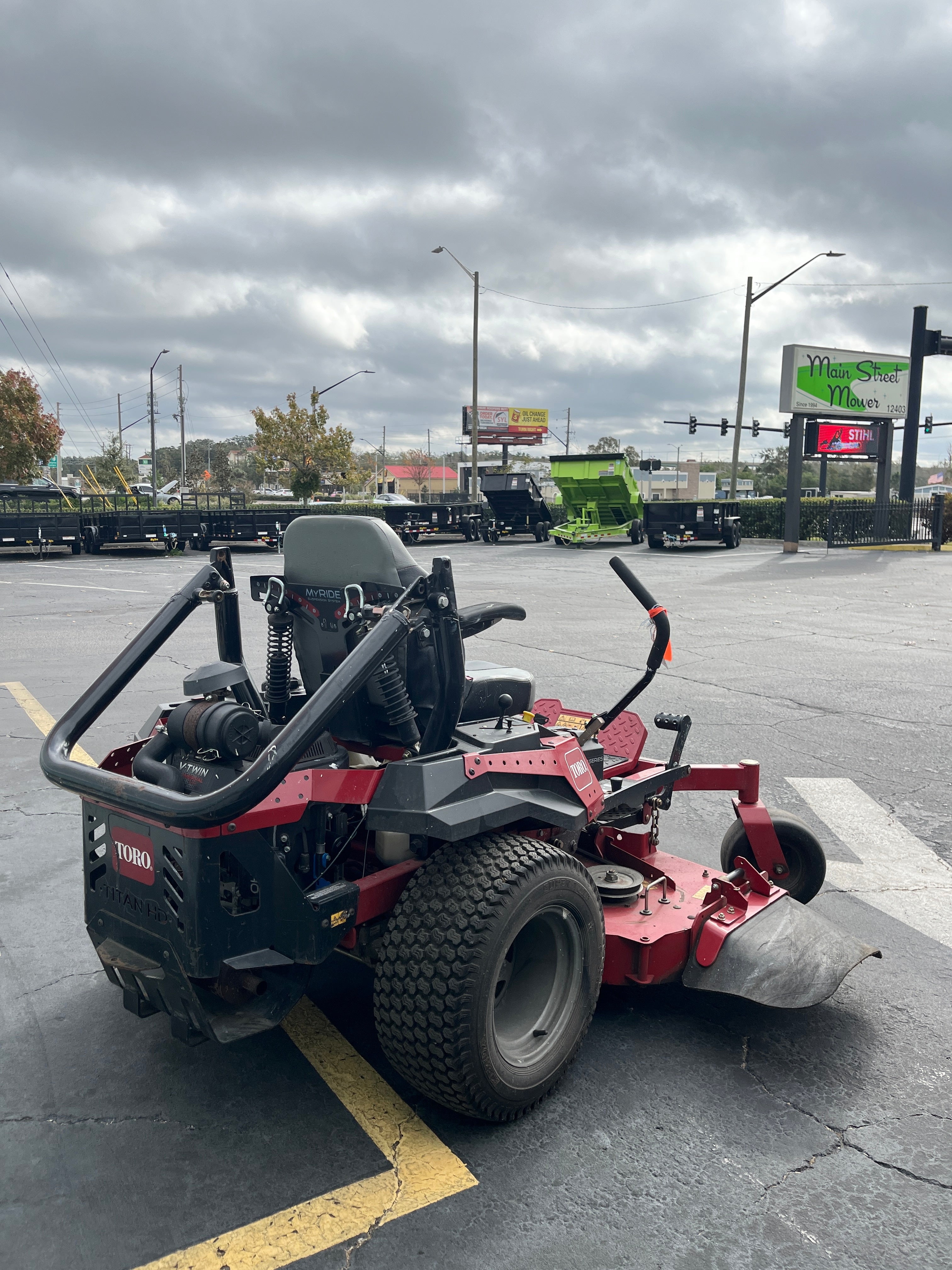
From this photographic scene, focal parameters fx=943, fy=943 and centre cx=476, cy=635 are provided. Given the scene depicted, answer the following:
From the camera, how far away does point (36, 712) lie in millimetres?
7453

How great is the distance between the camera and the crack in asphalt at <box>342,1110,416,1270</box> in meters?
2.25

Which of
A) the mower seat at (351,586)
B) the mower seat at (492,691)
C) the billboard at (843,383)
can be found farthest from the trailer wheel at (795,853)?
the billboard at (843,383)

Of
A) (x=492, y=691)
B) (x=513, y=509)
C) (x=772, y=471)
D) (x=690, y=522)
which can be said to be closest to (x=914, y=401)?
(x=690, y=522)

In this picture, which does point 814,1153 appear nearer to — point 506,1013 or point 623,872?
point 506,1013

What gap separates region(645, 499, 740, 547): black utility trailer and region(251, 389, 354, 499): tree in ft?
80.4

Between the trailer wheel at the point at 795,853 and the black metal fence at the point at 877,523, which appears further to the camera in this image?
the black metal fence at the point at 877,523

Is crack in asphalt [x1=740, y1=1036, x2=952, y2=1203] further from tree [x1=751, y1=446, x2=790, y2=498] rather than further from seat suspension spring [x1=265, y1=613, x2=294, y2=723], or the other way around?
tree [x1=751, y1=446, x2=790, y2=498]

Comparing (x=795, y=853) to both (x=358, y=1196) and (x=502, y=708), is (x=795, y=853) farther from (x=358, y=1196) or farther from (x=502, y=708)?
(x=358, y=1196)

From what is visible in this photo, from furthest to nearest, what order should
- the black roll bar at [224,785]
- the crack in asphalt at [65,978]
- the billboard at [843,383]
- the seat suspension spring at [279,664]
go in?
the billboard at [843,383] → the crack in asphalt at [65,978] → the seat suspension spring at [279,664] → the black roll bar at [224,785]

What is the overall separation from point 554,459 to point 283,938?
27.7 meters

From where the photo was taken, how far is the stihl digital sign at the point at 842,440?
27.7 m

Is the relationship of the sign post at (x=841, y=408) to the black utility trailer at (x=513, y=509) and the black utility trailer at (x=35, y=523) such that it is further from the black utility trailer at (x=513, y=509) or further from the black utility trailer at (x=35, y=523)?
the black utility trailer at (x=35, y=523)

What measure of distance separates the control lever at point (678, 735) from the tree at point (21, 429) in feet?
129

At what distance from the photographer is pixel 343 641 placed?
10.1ft
